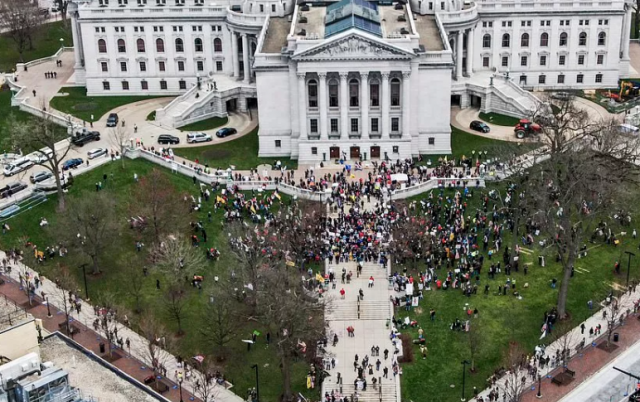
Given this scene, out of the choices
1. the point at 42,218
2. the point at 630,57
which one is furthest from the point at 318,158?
the point at 630,57

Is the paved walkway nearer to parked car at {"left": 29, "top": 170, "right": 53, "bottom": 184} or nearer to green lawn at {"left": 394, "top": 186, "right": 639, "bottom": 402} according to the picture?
parked car at {"left": 29, "top": 170, "right": 53, "bottom": 184}

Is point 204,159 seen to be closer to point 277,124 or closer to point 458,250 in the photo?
point 277,124

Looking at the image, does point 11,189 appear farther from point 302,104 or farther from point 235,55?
point 235,55

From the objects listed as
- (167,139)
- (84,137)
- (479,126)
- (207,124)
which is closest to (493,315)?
(479,126)

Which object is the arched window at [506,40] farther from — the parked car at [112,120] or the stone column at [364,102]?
the parked car at [112,120]

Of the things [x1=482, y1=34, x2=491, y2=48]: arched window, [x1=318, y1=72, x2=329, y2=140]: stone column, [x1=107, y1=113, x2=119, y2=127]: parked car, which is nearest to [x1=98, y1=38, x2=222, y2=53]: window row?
[x1=107, y1=113, x2=119, y2=127]: parked car

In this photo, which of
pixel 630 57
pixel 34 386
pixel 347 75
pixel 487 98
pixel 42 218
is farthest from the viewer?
pixel 630 57

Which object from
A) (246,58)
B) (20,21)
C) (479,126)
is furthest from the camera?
(20,21)
